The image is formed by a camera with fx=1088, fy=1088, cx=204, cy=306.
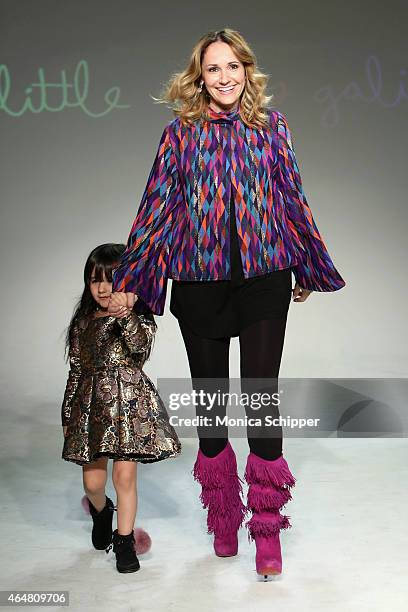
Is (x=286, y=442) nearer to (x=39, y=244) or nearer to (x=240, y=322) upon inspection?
(x=240, y=322)

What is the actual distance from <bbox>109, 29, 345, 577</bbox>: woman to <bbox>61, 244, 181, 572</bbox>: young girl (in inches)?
4.2

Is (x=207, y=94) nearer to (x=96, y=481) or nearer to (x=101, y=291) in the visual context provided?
(x=101, y=291)

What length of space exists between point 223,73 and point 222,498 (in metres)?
1.02

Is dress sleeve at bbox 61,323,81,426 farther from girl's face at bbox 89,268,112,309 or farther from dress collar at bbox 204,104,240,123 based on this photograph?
dress collar at bbox 204,104,240,123

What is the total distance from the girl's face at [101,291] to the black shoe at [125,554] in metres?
0.59

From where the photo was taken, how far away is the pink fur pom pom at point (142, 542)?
270 centimetres

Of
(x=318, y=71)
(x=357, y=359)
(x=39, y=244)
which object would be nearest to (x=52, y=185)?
(x=39, y=244)

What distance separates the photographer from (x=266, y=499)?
2561 millimetres

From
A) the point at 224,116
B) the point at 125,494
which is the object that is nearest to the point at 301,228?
the point at 224,116

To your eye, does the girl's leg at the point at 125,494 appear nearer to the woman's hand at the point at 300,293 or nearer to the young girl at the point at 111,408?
the young girl at the point at 111,408

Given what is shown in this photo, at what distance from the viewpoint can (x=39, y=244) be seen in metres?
6.20

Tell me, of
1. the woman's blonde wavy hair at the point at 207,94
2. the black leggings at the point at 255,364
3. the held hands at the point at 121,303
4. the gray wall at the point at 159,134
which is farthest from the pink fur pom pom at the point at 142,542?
the gray wall at the point at 159,134

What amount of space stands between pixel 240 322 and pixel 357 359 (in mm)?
3035

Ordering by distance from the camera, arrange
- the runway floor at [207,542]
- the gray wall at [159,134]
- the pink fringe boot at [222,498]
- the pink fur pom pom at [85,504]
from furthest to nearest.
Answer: the gray wall at [159,134], the pink fur pom pom at [85,504], the pink fringe boot at [222,498], the runway floor at [207,542]
